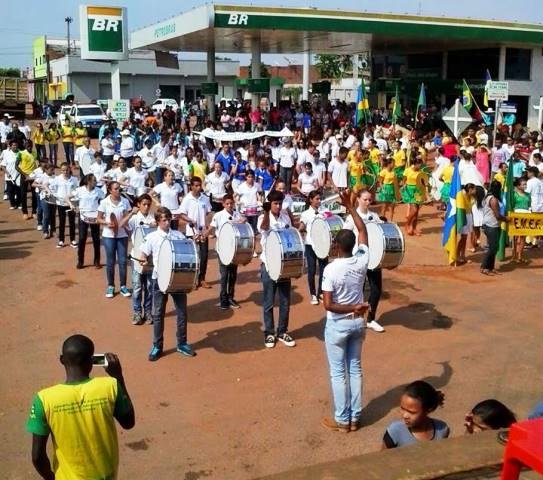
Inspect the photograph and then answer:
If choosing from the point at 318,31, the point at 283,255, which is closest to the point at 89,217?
the point at 283,255

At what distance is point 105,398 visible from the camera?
368 centimetres

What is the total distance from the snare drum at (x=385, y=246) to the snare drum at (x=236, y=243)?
5.46ft

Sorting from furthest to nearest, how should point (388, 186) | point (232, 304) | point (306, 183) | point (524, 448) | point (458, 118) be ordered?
point (458, 118)
point (306, 183)
point (388, 186)
point (232, 304)
point (524, 448)

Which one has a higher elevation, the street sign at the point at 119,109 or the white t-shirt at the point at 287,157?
the street sign at the point at 119,109

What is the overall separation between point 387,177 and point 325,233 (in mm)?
5954

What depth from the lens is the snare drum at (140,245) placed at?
29.1ft

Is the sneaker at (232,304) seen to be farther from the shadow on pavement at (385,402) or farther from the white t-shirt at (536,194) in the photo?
the white t-shirt at (536,194)

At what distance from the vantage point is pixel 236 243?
9.41 m

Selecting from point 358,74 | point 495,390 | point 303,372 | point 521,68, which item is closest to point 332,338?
point 303,372

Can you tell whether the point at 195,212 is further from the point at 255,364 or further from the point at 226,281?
the point at 255,364

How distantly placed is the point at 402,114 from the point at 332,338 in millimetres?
27100

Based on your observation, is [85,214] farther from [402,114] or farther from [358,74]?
[358,74]

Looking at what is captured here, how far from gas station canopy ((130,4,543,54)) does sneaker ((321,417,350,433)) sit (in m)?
19.4

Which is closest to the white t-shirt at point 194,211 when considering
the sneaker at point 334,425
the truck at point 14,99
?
the sneaker at point 334,425
